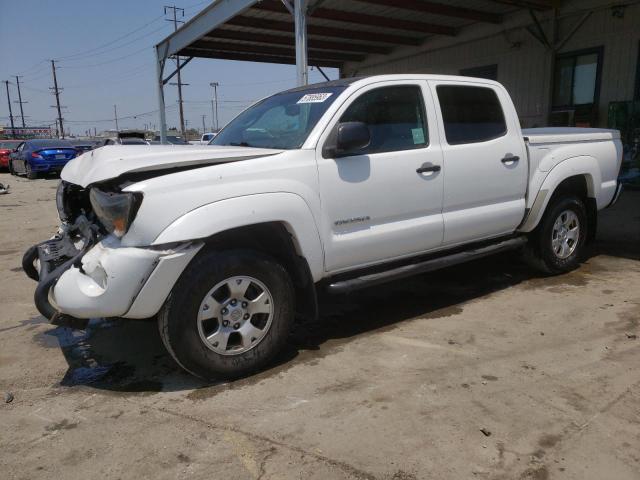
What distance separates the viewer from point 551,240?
522 cm

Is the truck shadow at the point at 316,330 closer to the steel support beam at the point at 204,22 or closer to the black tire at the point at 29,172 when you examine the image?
the steel support beam at the point at 204,22

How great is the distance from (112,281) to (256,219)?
2.92 ft

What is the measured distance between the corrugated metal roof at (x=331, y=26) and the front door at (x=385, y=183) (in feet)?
22.3

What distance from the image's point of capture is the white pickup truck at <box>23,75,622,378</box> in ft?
9.67

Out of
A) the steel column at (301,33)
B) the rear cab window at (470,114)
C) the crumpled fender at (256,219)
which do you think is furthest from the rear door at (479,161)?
the steel column at (301,33)

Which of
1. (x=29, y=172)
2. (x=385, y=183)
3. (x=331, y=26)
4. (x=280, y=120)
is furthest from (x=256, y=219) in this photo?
(x=29, y=172)

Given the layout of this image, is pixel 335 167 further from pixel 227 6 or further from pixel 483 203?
pixel 227 6

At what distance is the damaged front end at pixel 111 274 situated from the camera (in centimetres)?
286

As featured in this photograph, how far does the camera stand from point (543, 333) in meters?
3.96

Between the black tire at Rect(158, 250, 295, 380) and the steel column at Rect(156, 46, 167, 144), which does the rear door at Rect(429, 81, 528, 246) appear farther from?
the steel column at Rect(156, 46, 167, 144)

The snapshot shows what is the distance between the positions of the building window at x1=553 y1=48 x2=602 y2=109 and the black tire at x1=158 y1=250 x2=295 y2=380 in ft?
38.2

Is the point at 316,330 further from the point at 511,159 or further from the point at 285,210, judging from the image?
the point at 511,159

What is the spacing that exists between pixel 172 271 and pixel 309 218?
3.13 ft

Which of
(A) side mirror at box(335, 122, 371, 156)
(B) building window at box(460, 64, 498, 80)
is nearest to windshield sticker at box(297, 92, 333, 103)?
(A) side mirror at box(335, 122, 371, 156)
